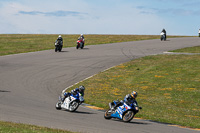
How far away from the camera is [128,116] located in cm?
1560

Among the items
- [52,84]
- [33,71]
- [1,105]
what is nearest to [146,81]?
[52,84]

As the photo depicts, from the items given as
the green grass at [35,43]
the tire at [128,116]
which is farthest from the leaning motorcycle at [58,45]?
the tire at [128,116]

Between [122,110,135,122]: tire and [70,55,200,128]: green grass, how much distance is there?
2092 millimetres

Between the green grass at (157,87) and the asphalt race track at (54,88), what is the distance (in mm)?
1824

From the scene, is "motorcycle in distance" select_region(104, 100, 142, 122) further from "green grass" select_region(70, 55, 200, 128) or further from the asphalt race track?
"green grass" select_region(70, 55, 200, 128)

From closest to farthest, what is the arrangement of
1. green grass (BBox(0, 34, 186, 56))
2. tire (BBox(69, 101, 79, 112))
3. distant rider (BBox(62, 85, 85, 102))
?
distant rider (BBox(62, 85, 85, 102))
tire (BBox(69, 101, 79, 112))
green grass (BBox(0, 34, 186, 56))

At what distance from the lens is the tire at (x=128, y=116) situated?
15.5 m

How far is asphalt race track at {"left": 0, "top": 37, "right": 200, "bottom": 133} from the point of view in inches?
558

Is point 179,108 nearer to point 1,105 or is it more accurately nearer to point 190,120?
point 190,120

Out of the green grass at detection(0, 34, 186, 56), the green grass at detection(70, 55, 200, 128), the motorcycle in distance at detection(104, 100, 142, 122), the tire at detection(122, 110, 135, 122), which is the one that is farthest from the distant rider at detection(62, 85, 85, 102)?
the green grass at detection(0, 34, 186, 56)

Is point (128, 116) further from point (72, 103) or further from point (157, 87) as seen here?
point (157, 87)

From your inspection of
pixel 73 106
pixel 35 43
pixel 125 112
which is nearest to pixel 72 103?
pixel 73 106

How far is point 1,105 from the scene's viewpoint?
1773cm

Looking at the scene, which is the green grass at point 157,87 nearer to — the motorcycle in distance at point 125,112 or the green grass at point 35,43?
the motorcycle in distance at point 125,112
